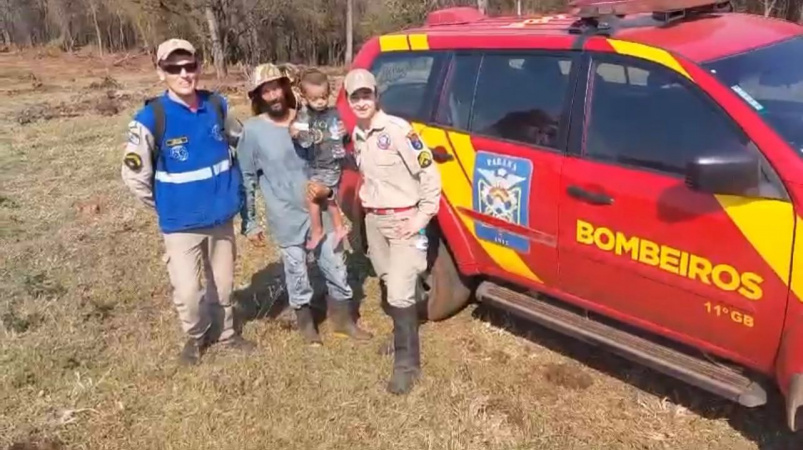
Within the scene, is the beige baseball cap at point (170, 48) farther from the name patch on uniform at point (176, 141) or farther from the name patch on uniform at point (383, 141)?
the name patch on uniform at point (383, 141)

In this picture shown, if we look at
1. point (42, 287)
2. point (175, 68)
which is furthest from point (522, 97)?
point (42, 287)

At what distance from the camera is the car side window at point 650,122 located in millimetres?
3176

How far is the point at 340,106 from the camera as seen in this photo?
5.23 metres

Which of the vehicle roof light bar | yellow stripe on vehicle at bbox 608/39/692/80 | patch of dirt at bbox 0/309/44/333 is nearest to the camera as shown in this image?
yellow stripe on vehicle at bbox 608/39/692/80

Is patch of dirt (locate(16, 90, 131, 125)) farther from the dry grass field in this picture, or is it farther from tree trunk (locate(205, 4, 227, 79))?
the dry grass field

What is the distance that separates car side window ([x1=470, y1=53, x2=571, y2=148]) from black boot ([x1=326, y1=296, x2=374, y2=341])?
1.46 meters

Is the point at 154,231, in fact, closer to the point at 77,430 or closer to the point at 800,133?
the point at 77,430

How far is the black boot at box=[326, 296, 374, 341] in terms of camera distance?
15.8ft

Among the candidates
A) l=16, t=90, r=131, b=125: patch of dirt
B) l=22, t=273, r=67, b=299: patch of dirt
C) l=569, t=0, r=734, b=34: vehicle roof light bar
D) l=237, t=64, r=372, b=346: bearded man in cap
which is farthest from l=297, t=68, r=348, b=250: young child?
l=16, t=90, r=131, b=125: patch of dirt

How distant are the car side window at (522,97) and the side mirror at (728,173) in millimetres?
944

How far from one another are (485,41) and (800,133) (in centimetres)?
176

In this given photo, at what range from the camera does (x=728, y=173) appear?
2.92 meters

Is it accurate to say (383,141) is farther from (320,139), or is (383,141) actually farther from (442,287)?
(442,287)

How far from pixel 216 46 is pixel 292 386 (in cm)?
2580
